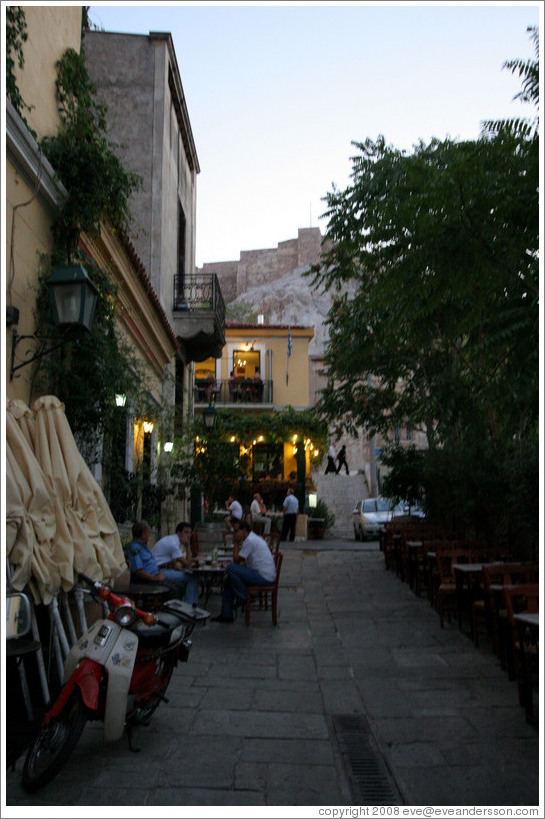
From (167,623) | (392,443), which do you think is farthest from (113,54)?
(167,623)

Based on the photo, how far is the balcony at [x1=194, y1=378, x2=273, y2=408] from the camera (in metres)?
31.6

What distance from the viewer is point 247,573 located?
8.76 meters

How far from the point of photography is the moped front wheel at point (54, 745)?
12.7ft

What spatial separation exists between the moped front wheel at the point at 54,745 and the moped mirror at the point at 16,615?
101 cm

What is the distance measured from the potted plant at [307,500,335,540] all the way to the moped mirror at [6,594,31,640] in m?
20.7

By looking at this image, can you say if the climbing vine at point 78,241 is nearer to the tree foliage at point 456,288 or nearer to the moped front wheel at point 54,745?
the tree foliage at point 456,288

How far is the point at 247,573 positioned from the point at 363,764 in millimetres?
4466

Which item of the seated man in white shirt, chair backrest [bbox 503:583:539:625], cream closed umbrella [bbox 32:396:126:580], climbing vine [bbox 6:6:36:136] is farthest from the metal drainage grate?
climbing vine [bbox 6:6:36:136]

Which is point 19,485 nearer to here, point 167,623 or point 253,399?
point 167,623

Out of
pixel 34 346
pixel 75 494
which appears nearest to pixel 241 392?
pixel 34 346

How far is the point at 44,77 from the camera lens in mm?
7117

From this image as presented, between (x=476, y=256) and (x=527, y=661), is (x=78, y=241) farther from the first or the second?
(x=527, y=661)

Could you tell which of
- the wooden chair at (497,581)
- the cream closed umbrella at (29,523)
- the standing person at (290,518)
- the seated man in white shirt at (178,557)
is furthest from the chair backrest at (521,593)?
the standing person at (290,518)

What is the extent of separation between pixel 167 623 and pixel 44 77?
5.59m
